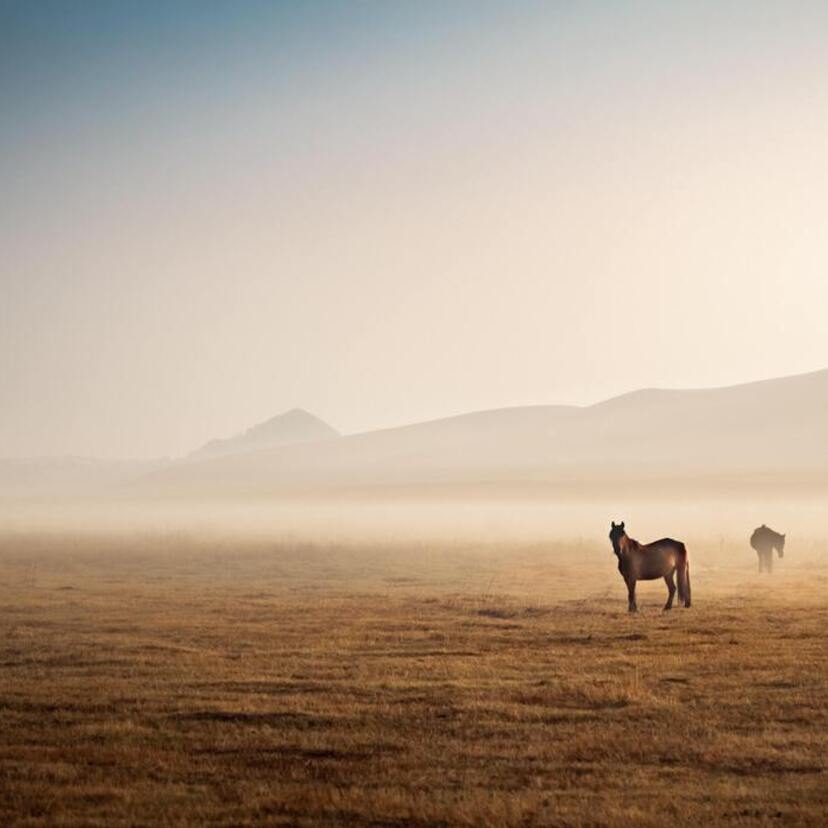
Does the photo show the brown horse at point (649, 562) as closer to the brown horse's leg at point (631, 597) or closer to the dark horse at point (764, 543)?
the brown horse's leg at point (631, 597)

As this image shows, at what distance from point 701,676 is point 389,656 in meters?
6.56

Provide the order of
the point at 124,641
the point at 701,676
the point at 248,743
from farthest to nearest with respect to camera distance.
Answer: the point at 124,641, the point at 701,676, the point at 248,743

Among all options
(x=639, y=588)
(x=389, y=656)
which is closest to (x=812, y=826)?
→ (x=389, y=656)

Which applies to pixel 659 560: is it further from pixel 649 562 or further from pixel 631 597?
pixel 631 597

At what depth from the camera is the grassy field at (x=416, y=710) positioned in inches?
482

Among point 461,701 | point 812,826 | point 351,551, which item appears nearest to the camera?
point 812,826

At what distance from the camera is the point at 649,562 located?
2945 centimetres

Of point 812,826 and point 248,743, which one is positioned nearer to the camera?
point 812,826

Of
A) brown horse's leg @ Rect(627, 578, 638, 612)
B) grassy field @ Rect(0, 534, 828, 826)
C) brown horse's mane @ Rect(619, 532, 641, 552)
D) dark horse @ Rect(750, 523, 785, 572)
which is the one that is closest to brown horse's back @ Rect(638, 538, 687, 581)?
brown horse's mane @ Rect(619, 532, 641, 552)

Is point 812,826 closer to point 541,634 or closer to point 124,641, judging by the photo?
point 541,634

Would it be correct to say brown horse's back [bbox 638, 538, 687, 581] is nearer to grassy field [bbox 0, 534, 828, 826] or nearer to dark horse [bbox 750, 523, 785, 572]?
grassy field [bbox 0, 534, 828, 826]

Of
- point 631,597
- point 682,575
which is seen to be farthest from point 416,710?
point 682,575

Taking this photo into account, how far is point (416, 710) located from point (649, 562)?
14272mm

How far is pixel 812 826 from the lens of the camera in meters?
11.3
